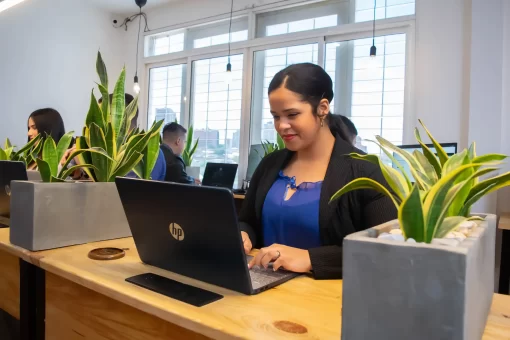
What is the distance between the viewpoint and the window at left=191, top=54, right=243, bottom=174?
5.09 m

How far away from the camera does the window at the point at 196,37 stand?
506 cm

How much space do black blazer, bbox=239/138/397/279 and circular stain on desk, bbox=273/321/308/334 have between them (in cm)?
30

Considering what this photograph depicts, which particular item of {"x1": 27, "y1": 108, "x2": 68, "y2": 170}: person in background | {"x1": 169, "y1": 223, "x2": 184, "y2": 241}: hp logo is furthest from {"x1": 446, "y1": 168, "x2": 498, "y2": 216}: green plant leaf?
{"x1": 27, "y1": 108, "x2": 68, "y2": 170}: person in background

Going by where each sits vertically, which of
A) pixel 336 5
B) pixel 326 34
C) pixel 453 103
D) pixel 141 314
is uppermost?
pixel 336 5

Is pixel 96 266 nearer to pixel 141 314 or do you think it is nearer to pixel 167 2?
pixel 141 314

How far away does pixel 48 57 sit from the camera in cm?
504

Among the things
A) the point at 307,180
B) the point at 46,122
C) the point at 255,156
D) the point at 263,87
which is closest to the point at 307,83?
the point at 307,180

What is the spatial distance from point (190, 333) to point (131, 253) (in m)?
0.48

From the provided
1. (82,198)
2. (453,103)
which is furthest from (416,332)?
(453,103)

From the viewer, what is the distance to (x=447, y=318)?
1.64 feet

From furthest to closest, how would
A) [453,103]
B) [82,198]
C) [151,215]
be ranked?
[453,103] → [82,198] → [151,215]

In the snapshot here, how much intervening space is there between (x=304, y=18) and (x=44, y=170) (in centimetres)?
390

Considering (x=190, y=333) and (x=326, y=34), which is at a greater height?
(x=326, y=34)

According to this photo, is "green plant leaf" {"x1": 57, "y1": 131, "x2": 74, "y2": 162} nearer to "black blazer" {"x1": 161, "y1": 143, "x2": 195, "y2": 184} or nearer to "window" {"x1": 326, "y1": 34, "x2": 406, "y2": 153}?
"black blazer" {"x1": 161, "y1": 143, "x2": 195, "y2": 184}
